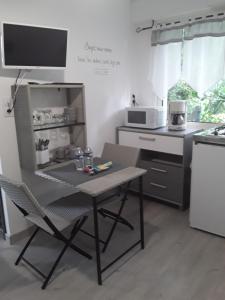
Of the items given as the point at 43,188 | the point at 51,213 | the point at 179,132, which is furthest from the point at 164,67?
the point at 51,213

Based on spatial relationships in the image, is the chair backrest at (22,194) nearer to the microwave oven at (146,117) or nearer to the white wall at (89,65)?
the white wall at (89,65)

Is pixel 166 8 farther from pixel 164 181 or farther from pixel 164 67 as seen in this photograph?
pixel 164 181

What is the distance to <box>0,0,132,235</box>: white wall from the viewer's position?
2.24 m

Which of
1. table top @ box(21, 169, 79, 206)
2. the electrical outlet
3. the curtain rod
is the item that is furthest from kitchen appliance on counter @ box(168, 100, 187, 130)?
the electrical outlet

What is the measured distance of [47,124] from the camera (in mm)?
2496

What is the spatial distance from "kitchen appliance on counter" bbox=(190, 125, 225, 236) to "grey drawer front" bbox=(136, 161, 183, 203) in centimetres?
38

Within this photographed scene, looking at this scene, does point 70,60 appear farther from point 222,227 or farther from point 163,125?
point 222,227

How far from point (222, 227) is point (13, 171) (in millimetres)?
1924

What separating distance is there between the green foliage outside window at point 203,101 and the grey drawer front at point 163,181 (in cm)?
75

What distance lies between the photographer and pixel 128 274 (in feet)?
6.61

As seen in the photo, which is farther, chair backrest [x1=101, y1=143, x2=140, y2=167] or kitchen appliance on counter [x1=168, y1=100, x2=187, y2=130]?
kitchen appliance on counter [x1=168, y1=100, x2=187, y2=130]

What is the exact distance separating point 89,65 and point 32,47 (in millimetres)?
848

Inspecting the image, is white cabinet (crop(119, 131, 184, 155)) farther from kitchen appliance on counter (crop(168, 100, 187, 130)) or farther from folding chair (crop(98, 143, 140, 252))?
folding chair (crop(98, 143, 140, 252))

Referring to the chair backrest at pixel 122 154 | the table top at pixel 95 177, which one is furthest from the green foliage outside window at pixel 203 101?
the table top at pixel 95 177
